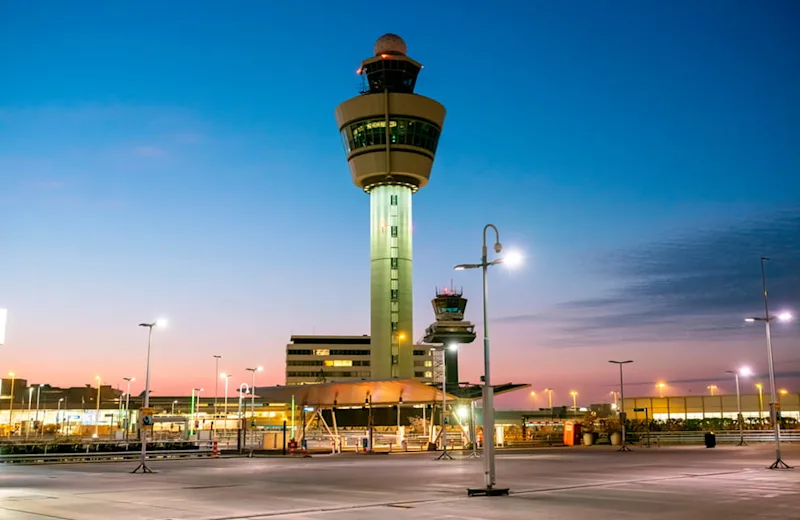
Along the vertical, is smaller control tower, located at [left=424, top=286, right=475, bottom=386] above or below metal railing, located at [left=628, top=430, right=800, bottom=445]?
above

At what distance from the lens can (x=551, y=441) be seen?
76688mm

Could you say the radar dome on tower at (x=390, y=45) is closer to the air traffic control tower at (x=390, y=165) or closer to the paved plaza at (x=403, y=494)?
the air traffic control tower at (x=390, y=165)

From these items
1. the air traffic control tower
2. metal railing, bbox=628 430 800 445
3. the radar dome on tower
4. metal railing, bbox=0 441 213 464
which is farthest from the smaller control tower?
metal railing, bbox=0 441 213 464

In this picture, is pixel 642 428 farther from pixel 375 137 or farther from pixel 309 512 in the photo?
pixel 309 512

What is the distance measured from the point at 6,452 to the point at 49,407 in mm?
141601

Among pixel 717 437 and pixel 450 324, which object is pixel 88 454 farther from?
pixel 450 324

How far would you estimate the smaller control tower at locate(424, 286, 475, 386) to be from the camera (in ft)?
550

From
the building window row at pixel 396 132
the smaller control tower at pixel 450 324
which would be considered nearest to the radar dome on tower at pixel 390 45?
the building window row at pixel 396 132

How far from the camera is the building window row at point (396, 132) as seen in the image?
11838 centimetres

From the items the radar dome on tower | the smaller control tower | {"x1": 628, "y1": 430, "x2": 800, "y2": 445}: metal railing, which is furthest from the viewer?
the smaller control tower

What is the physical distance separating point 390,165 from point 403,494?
318ft

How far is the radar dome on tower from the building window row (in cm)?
1246

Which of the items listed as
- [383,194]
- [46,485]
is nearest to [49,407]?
[383,194]

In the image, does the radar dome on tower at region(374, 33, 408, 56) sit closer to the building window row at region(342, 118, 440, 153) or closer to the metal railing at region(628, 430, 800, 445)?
the building window row at region(342, 118, 440, 153)
